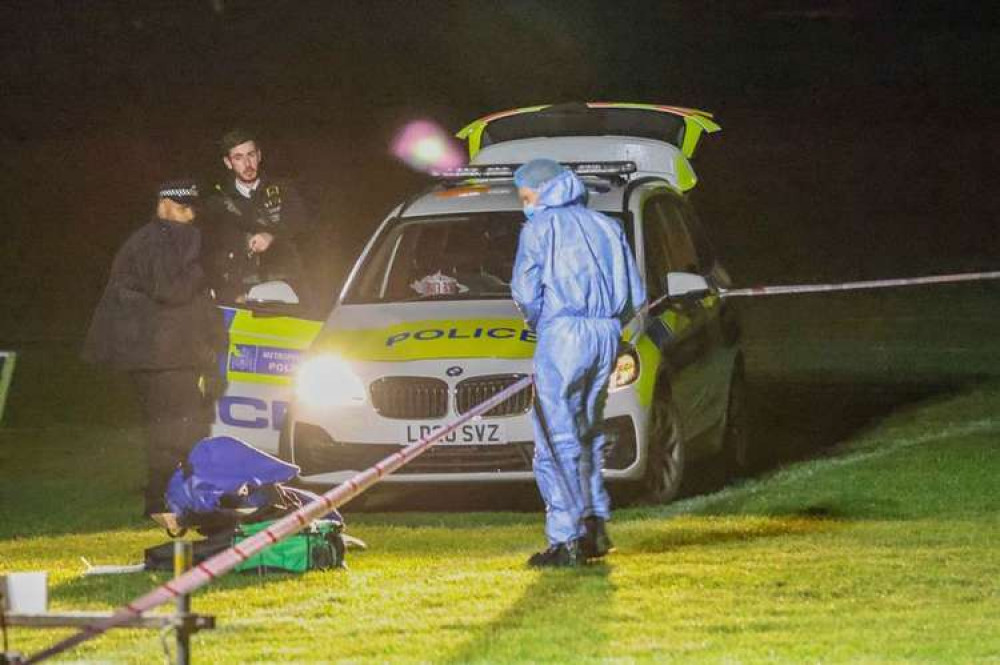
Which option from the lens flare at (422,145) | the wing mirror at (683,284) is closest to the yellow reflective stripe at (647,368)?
the wing mirror at (683,284)

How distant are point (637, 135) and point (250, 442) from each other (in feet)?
11.9

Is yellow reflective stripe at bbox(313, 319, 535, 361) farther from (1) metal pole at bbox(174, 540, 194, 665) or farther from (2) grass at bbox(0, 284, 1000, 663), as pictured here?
(1) metal pole at bbox(174, 540, 194, 665)

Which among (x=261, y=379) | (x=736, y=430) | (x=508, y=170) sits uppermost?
(x=508, y=170)

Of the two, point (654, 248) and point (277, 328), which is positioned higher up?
point (654, 248)

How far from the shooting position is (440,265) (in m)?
13.5

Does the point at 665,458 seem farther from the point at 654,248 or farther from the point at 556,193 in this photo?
the point at 556,193

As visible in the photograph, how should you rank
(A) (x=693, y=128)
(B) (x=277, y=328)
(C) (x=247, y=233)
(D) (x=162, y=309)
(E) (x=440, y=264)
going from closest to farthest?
(D) (x=162, y=309) → (B) (x=277, y=328) → (C) (x=247, y=233) → (E) (x=440, y=264) → (A) (x=693, y=128)

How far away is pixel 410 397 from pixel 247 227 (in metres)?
1.59

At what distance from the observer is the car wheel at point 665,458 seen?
1220cm

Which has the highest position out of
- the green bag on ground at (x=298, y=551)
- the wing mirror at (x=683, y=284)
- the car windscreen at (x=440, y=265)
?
the car windscreen at (x=440, y=265)

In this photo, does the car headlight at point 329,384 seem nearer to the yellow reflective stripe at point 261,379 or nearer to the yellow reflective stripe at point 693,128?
the yellow reflective stripe at point 261,379

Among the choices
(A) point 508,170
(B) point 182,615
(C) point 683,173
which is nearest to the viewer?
(B) point 182,615

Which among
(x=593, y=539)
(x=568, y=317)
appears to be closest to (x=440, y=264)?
(x=593, y=539)

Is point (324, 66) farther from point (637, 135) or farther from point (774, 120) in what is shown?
point (637, 135)
